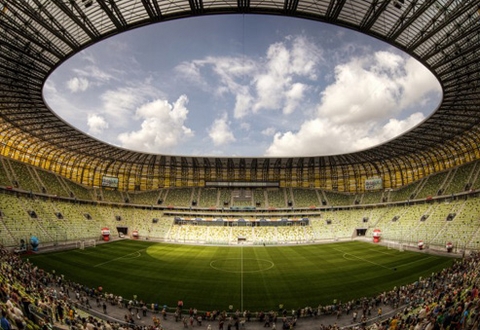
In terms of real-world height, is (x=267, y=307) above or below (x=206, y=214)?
below

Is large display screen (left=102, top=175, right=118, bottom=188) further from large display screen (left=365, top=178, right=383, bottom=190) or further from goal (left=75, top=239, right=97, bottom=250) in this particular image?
large display screen (left=365, top=178, right=383, bottom=190)

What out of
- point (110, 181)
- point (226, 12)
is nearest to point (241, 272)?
point (226, 12)

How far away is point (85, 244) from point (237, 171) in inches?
1722

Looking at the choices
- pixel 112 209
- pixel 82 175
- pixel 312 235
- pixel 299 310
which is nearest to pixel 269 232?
pixel 312 235

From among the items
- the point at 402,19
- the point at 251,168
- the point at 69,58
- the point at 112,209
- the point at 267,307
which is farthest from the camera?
the point at 251,168

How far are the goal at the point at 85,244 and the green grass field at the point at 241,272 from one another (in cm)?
157

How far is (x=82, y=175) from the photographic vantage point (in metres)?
75.8

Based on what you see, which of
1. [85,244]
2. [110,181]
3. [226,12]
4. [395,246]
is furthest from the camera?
[110,181]

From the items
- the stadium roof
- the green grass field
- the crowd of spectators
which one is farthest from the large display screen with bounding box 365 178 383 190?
the crowd of spectators

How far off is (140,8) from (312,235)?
188 ft

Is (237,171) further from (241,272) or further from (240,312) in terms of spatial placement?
(240,312)

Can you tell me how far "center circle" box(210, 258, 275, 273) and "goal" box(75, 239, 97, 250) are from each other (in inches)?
919

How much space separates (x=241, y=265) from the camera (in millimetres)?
41000

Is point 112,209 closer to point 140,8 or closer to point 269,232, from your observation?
point 269,232
